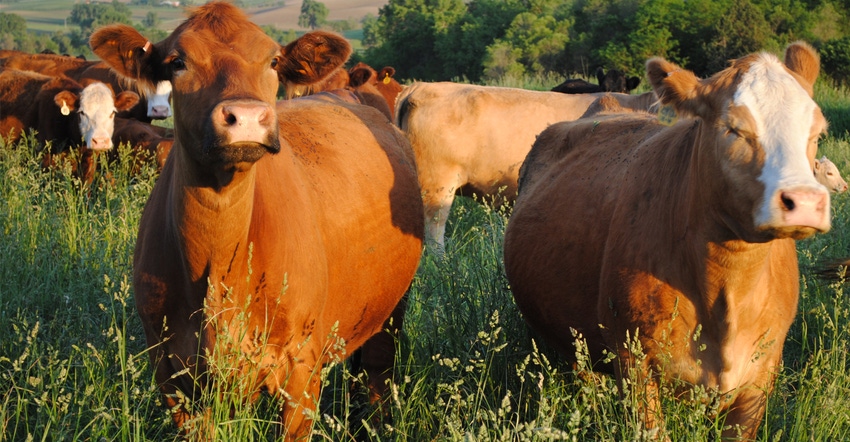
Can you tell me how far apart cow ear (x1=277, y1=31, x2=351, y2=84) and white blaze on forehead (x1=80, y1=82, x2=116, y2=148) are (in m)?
6.40

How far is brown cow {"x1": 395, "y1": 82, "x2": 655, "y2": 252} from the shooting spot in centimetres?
1073

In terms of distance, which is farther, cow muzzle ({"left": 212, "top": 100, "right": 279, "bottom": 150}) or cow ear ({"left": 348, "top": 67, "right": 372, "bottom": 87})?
cow ear ({"left": 348, "top": 67, "right": 372, "bottom": 87})

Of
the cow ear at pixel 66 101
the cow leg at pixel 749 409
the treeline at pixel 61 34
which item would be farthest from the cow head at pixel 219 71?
the treeline at pixel 61 34

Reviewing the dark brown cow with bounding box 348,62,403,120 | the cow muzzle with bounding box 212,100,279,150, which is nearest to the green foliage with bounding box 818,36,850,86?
the dark brown cow with bounding box 348,62,403,120

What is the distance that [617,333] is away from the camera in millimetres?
4055

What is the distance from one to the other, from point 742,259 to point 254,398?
2153mm

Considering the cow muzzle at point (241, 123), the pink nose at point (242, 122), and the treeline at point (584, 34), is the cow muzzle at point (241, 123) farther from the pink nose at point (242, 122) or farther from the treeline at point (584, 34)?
the treeline at point (584, 34)

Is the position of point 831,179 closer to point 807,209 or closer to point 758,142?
point 758,142

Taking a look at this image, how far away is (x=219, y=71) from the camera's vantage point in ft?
12.0

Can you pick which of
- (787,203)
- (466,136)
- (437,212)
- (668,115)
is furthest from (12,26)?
(787,203)

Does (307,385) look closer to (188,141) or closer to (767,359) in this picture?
(188,141)

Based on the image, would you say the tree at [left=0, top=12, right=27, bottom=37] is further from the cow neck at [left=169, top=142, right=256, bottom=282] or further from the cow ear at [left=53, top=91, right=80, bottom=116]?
the cow neck at [left=169, top=142, right=256, bottom=282]

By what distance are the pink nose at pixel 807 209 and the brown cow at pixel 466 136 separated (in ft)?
23.8

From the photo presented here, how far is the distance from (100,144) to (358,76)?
534cm
